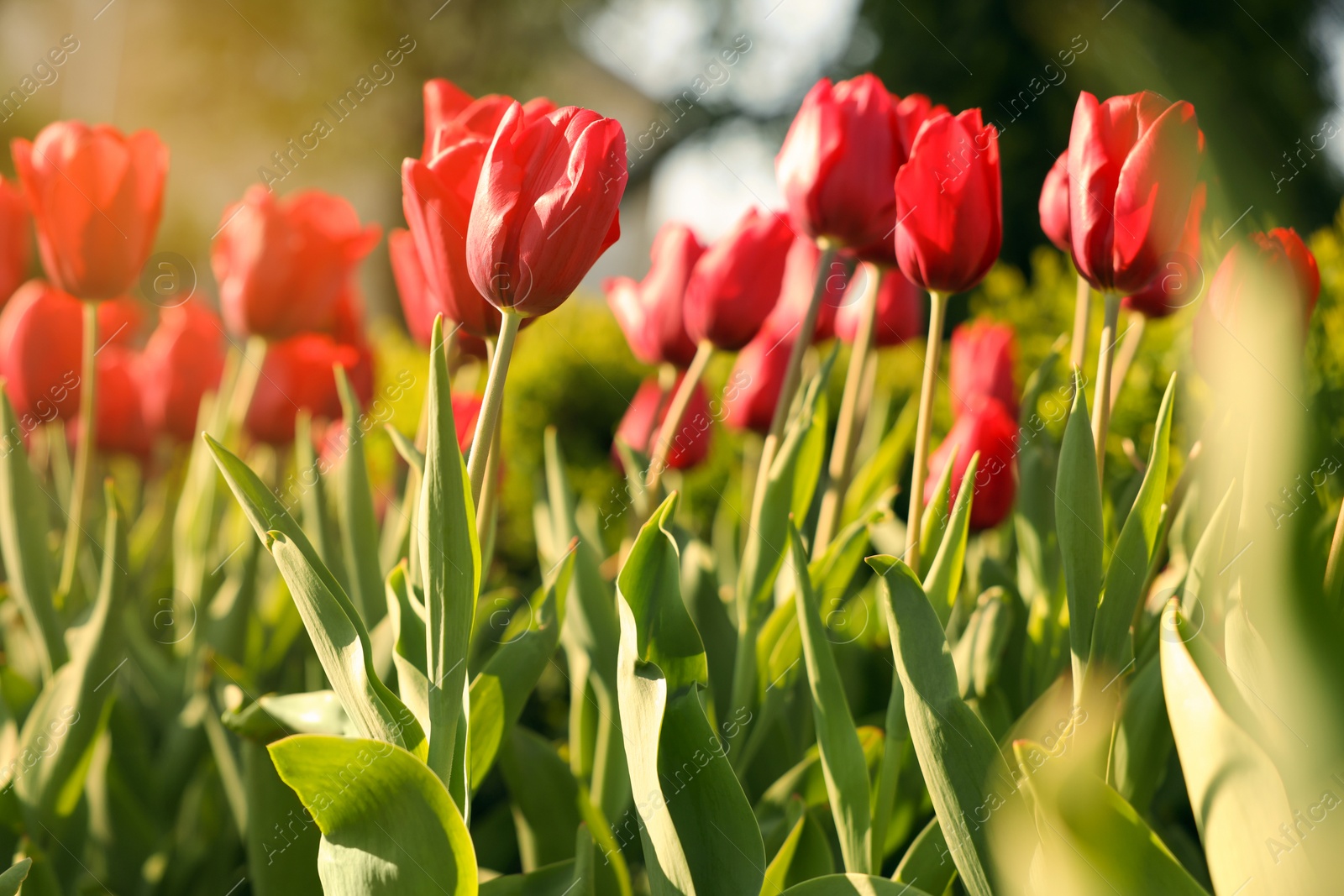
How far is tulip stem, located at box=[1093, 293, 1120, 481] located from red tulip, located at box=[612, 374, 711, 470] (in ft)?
2.16

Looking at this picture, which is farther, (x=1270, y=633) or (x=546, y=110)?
(x=546, y=110)

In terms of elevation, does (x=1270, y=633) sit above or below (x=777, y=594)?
above

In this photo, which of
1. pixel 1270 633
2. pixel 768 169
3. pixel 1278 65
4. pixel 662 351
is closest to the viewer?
pixel 1270 633

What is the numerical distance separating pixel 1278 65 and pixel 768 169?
3.39 metres

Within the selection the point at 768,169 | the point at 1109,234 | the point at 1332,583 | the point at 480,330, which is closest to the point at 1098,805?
the point at 1332,583

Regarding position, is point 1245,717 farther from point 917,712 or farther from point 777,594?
point 777,594

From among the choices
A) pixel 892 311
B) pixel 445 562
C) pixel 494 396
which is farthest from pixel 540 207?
pixel 892 311

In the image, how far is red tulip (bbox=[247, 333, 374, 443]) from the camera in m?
1.36

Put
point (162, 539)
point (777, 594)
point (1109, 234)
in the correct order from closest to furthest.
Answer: point (1109, 234)
point (777, 594)
point (162, 539)

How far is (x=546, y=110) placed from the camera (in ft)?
2.18

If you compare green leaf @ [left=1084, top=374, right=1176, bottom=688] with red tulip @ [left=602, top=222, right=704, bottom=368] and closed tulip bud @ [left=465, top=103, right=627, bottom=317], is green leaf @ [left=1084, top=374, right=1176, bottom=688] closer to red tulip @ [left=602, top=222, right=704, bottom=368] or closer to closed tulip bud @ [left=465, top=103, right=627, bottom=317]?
closed tulip bud @ [left=465, top=103, right=627, bottom=317]

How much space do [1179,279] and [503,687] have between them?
61cm

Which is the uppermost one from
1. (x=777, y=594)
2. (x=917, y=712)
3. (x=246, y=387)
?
(x=917, y=712)

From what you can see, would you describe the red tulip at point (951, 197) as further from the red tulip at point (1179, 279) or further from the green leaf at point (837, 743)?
the green leaf at point (837, 743)
